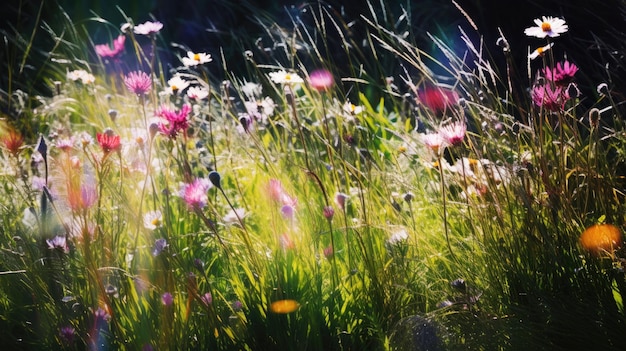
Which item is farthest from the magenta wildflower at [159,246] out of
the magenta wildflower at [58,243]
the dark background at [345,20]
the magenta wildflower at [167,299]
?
the dark background at [345,20]

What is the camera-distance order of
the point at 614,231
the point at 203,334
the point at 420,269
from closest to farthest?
the point at 614,231 → the point at 203,334 → the point at 420,269

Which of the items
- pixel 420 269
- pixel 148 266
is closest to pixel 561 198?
pixel 420 269

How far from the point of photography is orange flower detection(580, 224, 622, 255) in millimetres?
1582

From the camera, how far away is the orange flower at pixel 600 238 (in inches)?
62.3

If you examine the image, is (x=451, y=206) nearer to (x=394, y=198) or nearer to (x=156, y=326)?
(x=394, y=198)

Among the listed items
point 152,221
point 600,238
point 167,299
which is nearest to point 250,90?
point 152,221

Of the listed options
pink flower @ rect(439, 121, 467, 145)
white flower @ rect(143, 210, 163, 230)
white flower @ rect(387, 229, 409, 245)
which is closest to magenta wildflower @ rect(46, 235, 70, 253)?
white flower @ rect(143, 210, 163, 230)

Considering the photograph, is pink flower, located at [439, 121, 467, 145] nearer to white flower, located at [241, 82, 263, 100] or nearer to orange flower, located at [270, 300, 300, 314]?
orange flower, located at [270, 300, 300, 314]

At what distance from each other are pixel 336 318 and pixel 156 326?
415 millimetres

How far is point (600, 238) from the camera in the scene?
160 centimetres

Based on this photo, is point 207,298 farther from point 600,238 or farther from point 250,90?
point 250,90

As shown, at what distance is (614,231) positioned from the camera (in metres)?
1.61

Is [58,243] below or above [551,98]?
below

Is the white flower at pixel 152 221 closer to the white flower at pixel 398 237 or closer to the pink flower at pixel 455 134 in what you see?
the white flower at pixel 398 237
